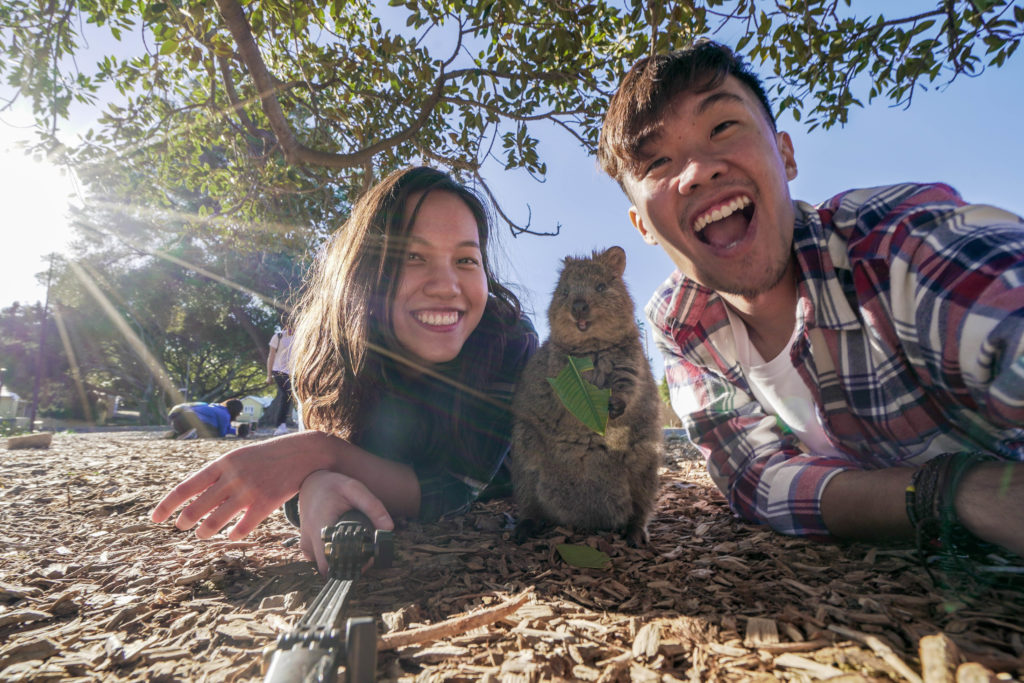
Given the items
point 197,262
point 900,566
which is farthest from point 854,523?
point 197,262

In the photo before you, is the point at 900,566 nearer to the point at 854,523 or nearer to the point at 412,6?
the point at 854,523

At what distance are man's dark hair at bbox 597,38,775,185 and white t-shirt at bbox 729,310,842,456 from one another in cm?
109

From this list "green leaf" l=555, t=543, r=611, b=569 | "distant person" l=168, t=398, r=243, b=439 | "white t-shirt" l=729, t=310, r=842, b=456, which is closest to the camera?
"green leaf" l=555, t=543, r=611, b=569

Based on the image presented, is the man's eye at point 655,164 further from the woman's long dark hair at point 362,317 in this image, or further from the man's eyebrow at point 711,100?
the woman's long dark hair at point 362,317

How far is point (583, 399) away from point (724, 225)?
1.16 meters

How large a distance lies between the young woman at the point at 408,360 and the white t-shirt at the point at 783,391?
1434 millimetres

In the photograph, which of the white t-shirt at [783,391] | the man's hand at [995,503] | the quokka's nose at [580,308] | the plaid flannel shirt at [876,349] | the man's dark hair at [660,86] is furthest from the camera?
the quokka's nose at [580,308]

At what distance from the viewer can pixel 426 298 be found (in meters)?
2.86

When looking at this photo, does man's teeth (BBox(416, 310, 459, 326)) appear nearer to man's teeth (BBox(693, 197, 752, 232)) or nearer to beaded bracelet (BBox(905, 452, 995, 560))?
man's teeth (BBox(693, 197, 752, 232))

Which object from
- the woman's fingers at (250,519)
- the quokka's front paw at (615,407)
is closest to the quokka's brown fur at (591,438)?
the quokka's front paw at (615,407)

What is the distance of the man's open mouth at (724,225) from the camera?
245cm

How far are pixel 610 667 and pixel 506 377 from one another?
2.10 metres

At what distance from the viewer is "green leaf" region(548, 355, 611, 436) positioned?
2.31 metres

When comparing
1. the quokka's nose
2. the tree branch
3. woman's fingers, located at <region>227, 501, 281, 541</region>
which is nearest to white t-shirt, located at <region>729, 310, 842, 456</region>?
the quokka's nose
